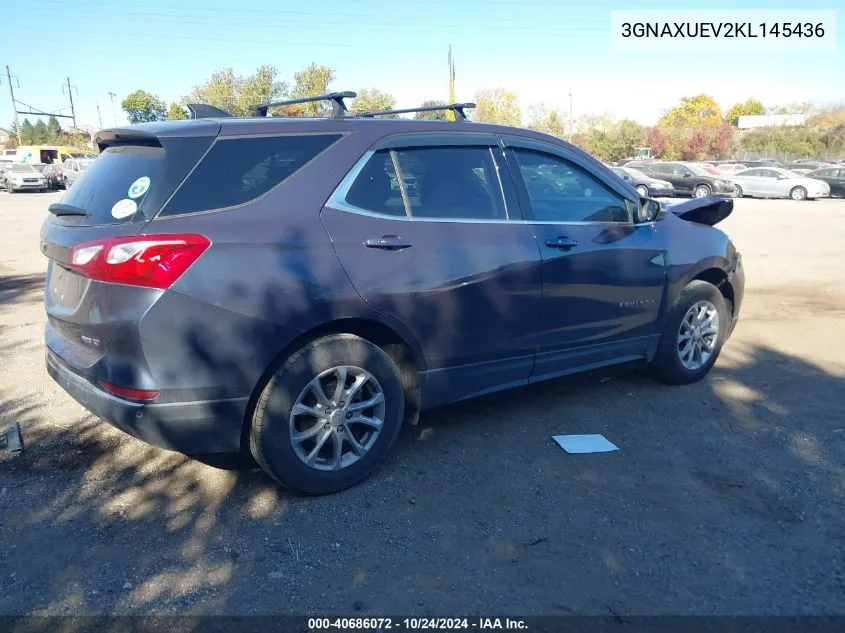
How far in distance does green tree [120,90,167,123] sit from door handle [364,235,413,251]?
5794 cm

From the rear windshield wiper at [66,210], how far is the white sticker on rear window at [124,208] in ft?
0.71

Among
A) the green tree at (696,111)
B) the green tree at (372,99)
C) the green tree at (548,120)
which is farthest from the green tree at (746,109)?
the green tree at (372,99)

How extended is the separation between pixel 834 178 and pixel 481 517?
3217 centimetres

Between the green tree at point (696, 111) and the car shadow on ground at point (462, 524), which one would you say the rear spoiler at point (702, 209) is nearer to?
the car shadow on ground at point (462, 524)

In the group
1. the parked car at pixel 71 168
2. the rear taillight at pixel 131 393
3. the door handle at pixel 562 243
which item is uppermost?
the parked car at pixel 71 168

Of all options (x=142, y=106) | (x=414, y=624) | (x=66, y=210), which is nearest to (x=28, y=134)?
(x=142, y=106)

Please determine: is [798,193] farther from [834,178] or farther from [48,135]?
[48,135]

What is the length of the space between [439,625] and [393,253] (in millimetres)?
1834

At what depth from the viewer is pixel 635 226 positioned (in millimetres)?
4879

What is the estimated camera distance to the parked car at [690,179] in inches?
1166

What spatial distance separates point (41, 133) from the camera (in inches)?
4053

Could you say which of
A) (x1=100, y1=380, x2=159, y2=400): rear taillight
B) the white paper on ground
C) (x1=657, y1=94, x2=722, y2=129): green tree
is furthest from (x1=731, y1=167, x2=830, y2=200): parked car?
(x1=657, y1=94, x2=722, y2=129): green tree

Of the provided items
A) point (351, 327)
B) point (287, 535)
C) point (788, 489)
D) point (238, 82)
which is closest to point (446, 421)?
point (351, 327)

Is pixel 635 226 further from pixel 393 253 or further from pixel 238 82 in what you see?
pixel 238 82
